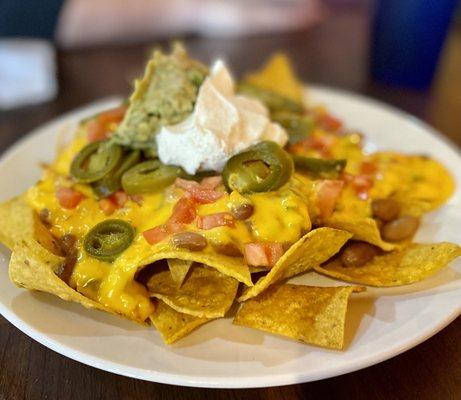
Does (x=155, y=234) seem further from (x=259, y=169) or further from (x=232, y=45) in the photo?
(x=232, y=45)

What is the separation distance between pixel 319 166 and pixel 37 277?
1.15m

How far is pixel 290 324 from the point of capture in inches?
63.3

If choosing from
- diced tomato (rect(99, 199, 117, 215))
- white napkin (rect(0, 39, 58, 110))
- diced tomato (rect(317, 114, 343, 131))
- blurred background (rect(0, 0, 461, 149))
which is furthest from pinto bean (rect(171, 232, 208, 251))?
white napkin (rect(0, 39, 58, 110))

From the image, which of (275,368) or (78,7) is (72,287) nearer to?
(275,368)

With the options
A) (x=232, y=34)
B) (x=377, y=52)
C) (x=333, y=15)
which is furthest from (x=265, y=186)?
(x=333, y=15)

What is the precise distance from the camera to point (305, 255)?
1766 mm

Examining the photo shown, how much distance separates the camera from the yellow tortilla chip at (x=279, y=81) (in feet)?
9.69

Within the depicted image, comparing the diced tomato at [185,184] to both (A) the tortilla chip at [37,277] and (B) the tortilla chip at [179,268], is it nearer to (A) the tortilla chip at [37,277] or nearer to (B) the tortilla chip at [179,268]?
(B) the tortilla chip at [179,268]

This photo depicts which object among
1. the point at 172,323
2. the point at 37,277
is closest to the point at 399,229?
the point at 172,323

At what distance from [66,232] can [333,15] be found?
4078 millimetres

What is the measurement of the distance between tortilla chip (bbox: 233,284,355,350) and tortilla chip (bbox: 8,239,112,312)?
18.2 inches

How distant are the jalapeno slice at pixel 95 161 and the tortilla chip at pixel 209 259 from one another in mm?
509

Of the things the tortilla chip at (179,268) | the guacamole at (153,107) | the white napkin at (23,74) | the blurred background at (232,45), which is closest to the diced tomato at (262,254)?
the tortilla chip at (179,268)

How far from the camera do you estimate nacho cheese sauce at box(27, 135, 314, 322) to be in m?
1.70
